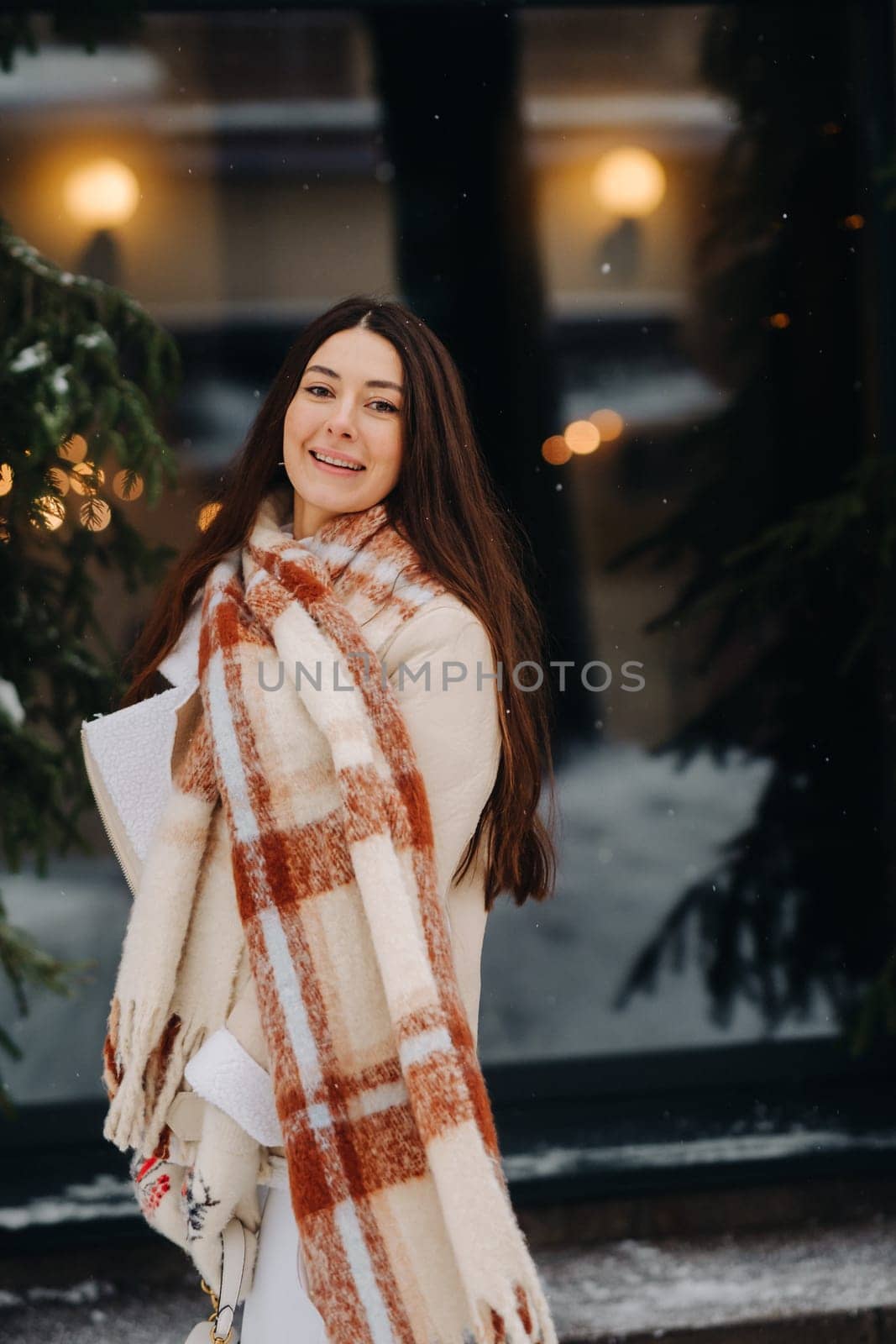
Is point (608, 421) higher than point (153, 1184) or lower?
higher

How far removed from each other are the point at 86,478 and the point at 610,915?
1.95 metres

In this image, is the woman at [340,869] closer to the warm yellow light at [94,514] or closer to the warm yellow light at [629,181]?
the warm yellow light at [94,514]

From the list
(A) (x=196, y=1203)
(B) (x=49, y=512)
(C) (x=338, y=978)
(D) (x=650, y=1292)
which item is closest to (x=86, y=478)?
(B) (x=49, y=512)

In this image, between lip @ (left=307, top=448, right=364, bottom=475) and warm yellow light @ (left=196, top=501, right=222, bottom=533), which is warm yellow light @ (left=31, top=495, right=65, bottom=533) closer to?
warm yellow light @ (left=196, top=501, right=222, bottom=533)

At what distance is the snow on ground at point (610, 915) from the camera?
388 cm

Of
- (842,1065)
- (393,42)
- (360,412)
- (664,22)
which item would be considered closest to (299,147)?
(393,42)

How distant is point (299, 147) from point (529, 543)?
4.31 feet

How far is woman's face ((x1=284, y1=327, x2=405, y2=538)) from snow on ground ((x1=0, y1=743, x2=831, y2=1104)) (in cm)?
193

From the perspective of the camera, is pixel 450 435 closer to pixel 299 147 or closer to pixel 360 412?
pixel 360 412

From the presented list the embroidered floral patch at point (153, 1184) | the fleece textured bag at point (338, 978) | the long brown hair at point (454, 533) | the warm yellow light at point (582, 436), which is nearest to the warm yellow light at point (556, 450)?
the warm yellow light at point (582, 436)

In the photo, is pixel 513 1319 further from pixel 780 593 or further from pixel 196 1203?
pixel 780 593

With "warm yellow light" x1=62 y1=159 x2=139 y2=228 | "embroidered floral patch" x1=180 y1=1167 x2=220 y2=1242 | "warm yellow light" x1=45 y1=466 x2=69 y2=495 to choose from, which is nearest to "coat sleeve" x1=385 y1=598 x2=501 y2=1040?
A: "embroidered floral patch" x1=180 y1=1167 x2=220 y2=1242

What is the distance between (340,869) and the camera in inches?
75.5

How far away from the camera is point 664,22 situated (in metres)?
3.83
